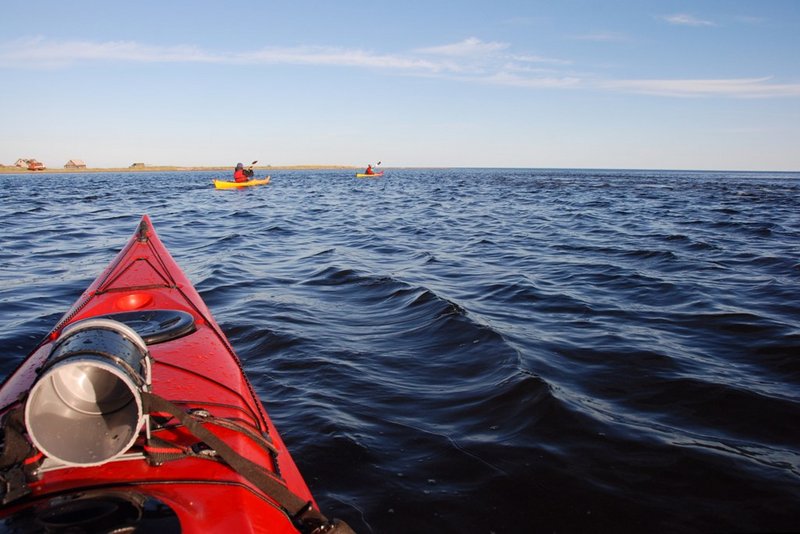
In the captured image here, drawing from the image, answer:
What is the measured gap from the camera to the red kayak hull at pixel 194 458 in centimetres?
193

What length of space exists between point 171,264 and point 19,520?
380 centimetres

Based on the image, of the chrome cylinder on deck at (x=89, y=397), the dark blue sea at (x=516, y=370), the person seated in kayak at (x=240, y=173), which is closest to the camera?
the chrome cylinder on deck at (x=89, y=397)

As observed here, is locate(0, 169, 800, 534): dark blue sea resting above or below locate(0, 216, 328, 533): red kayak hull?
below

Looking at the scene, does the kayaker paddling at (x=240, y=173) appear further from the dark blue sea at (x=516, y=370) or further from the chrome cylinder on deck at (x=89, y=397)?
the chrome cylinder on deck at (x=89, y=397)

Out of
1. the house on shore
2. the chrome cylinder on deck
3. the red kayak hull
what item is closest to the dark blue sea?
the red kayak hull

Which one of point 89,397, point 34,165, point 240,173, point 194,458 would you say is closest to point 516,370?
point 194,458

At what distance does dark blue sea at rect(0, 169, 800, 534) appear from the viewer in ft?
10.8

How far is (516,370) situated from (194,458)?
3.47 m

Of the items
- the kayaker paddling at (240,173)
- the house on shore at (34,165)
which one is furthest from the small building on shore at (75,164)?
the kayaker paddling at (240,173)

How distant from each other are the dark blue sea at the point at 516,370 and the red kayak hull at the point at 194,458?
1.00m

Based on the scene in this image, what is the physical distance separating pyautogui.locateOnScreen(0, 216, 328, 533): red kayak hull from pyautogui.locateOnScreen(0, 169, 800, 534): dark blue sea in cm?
100

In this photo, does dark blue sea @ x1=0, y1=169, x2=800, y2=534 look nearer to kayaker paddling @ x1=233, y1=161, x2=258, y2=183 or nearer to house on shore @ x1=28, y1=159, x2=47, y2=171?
kayaker paddling @ x1=233, y1=161, x2=258, y2=183

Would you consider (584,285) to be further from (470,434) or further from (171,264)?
(171,264)

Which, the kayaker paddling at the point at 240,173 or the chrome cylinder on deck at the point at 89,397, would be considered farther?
the kayaker paddling at the point at 240,173
